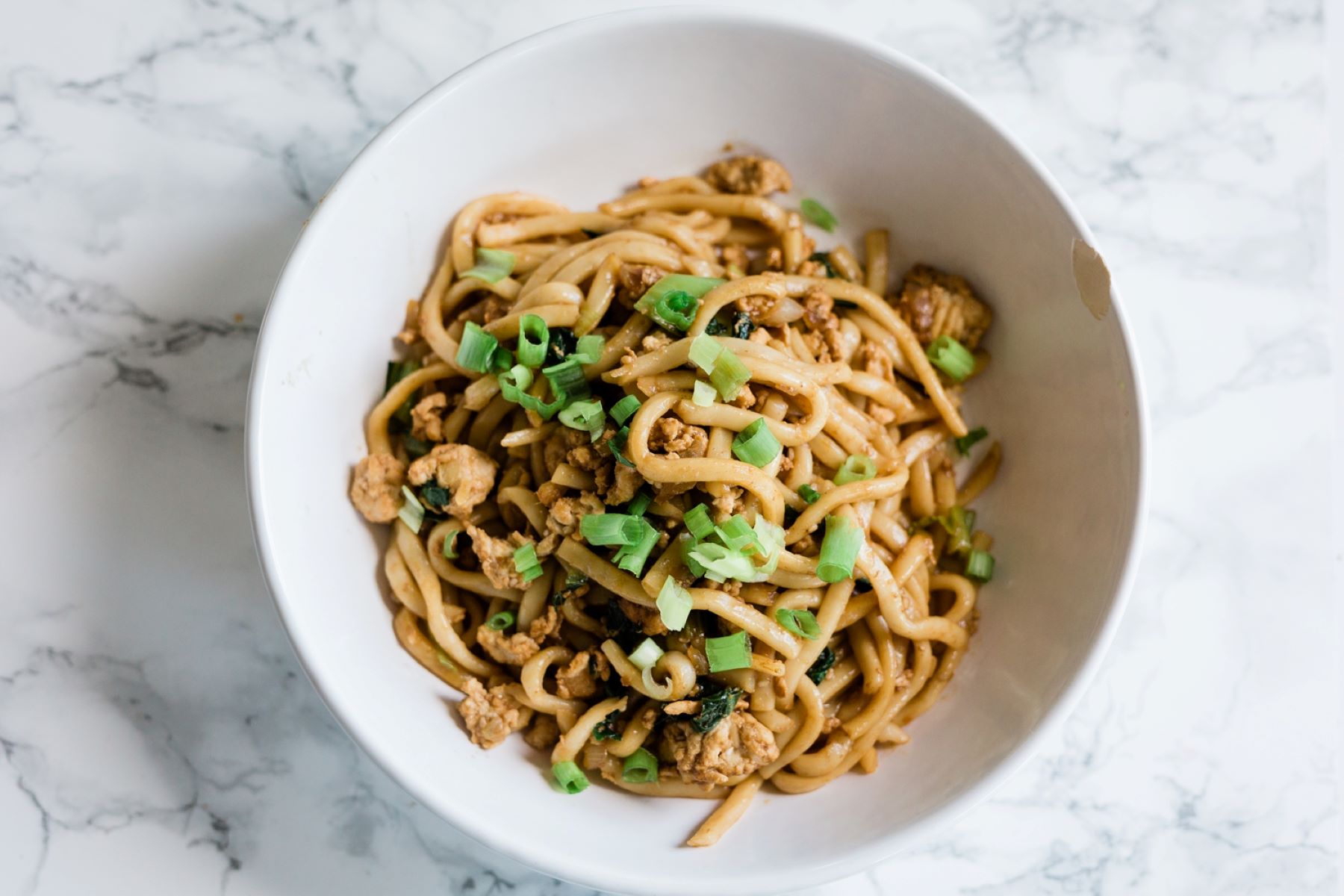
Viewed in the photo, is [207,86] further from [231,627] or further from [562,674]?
[562,674]

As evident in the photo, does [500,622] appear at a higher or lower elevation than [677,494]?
lower

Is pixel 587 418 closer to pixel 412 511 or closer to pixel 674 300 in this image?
pixel 674 300

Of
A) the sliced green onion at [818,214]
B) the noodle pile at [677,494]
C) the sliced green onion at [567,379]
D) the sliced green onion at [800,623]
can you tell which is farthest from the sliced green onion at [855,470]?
the sliced green onion at [818,214]

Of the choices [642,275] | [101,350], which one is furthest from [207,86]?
Result: [642,275]

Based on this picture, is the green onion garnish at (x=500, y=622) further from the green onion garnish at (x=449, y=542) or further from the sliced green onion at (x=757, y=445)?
the sliced green onion at (x=757, y=445)

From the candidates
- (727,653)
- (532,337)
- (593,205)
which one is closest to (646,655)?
(727,653)
